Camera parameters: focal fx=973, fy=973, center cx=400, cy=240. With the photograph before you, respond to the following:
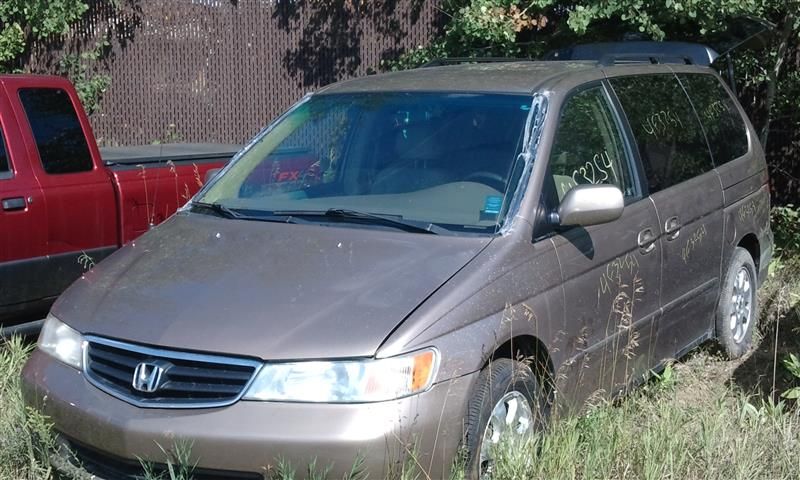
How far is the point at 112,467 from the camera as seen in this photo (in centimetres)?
349

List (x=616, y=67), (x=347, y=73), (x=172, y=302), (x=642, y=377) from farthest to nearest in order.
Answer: (x=347, y=73) → (x=616, y=67) → (x=642, y=377) → (x=172, y=302)

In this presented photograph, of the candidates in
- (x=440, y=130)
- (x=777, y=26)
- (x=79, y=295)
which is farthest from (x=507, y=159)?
(x=777, y=26)

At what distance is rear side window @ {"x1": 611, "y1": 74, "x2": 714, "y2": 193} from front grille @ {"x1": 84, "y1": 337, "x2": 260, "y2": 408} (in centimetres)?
246

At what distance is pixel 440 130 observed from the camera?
14.6ft

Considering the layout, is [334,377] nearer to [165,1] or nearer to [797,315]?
[797,315]

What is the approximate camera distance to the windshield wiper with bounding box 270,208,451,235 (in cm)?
394

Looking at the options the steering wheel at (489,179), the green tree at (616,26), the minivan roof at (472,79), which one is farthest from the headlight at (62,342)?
the green tree at (616,26)

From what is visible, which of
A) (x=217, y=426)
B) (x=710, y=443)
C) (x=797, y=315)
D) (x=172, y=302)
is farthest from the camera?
(x=797, y=315)

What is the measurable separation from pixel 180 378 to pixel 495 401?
1.11 m

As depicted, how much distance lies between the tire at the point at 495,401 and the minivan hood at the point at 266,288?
15.4 inches

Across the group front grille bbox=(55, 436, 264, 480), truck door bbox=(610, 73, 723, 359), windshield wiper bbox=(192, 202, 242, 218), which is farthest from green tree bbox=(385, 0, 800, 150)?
front grille bbox=(55, 436, 264, 480)

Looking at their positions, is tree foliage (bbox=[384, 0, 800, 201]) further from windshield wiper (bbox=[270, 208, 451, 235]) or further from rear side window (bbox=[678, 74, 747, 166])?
windshield wiper (bbox=[270, 208, 451, 235])

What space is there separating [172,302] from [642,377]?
2.32m

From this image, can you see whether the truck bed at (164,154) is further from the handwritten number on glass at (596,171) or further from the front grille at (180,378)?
the handwritten number on glass at (596,171)
